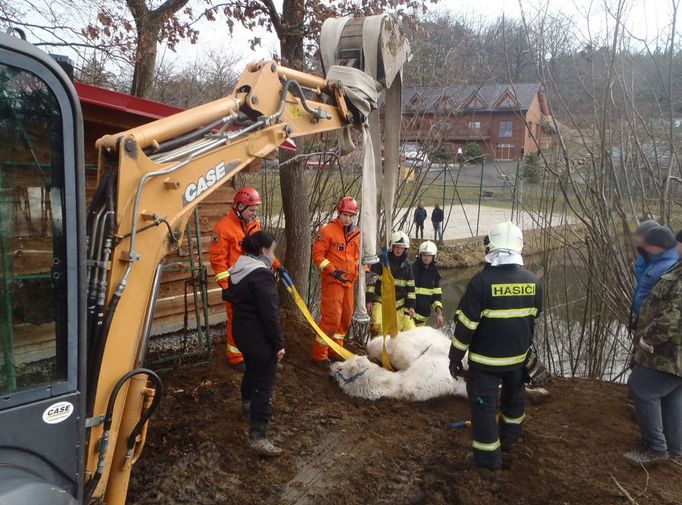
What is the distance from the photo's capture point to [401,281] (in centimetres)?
696

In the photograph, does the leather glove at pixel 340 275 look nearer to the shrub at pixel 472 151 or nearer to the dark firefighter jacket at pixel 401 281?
the dark firefighter jacket at pixel 401 281

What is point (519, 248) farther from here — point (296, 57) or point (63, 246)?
point (296, 57)

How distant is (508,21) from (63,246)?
259 inches

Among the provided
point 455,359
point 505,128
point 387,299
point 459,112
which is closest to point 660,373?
point 455,359

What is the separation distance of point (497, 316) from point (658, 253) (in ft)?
4.86

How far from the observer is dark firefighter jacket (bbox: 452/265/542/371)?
4.22m

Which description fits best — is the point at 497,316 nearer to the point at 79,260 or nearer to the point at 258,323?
the point at 258,323

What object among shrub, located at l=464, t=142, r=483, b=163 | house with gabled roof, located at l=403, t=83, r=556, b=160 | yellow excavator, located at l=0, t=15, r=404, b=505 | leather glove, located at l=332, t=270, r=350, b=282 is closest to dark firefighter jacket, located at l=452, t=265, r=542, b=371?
yellow excavator, located at l=0, t=15, r=404, b=505

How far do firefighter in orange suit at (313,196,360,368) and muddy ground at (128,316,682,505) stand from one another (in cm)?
87

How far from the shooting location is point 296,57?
7.96 metres

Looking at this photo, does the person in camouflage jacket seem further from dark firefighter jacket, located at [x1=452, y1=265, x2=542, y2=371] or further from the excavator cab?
the excavator cab

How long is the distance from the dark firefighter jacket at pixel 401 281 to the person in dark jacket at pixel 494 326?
2.59 meters

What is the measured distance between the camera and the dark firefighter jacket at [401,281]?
6953 mm

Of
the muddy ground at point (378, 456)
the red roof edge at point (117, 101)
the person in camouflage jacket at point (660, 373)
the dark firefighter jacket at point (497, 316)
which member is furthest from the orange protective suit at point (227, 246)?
the person in camouflage jacket at point (660, 373)
